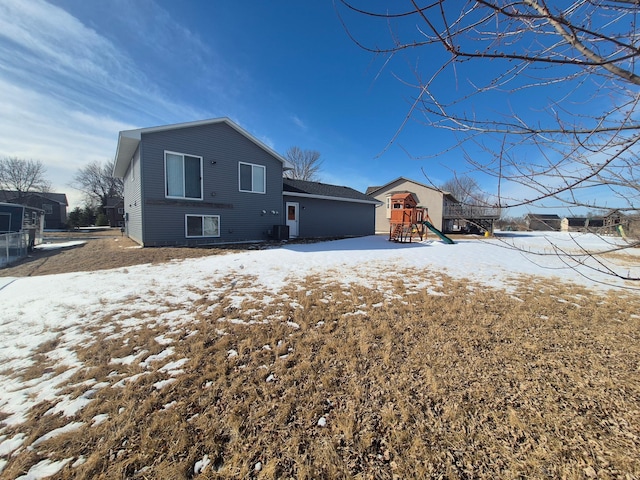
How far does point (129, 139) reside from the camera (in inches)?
399

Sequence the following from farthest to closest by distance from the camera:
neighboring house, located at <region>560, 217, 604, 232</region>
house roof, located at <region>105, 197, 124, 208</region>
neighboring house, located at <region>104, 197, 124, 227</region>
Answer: house roof, located at <region>105, 197, 124, 208</region> < neighboring house, located at <region>104, 197, 124, 227</region> < neighboring house, located at <region>560, 217, 604, 232</region>

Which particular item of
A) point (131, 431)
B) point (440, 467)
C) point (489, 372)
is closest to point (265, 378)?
point (131, 431)

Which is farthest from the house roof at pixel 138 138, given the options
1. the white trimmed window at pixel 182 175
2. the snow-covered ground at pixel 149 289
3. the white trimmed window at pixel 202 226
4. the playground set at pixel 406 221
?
the playground set at pixel 406 221

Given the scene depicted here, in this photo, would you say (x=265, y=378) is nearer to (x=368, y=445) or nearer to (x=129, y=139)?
(x=368, y=445)

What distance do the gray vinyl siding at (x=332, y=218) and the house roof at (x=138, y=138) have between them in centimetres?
284

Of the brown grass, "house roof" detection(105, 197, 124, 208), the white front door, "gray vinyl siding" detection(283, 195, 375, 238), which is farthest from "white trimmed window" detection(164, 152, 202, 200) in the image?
"house roof" detection(105, 197, 124, 208)

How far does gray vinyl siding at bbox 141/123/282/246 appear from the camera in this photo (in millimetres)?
10273

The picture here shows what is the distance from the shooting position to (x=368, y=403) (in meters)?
2.10

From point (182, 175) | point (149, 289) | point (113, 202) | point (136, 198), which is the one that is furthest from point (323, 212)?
point (113, 202)

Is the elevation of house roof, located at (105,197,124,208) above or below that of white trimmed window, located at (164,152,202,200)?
above

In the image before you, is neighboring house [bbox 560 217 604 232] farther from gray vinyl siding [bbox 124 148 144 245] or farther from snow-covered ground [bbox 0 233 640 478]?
gray vinyl siding [bbox 124 148 144 245]

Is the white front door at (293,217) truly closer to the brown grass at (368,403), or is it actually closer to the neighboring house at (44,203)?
the brown grass at (368,403)

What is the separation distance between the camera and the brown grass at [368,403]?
1.61m

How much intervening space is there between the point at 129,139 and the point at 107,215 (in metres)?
41.2
